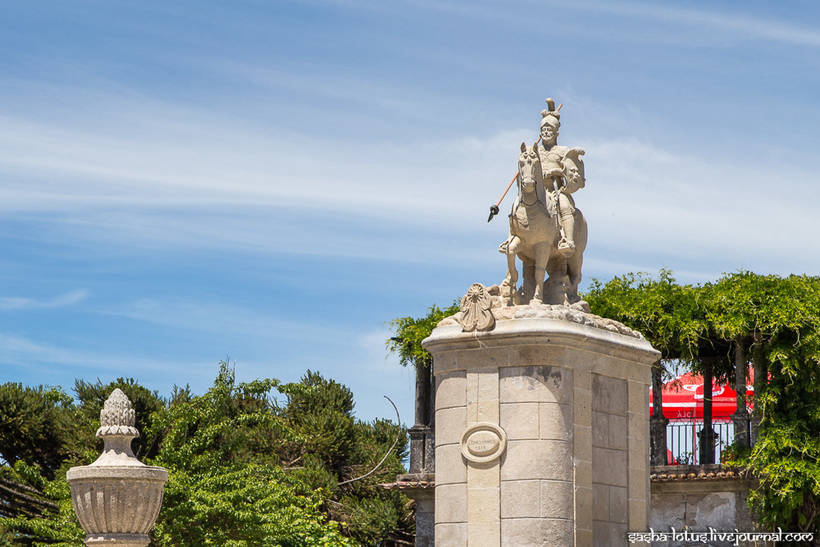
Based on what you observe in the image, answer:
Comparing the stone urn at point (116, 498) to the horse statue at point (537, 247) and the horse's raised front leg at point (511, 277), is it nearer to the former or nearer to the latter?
the horse's raised front leg at point (511, 277)

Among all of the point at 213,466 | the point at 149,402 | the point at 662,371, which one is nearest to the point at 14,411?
the point at 149,402

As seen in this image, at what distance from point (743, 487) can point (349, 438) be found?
46.2 ft

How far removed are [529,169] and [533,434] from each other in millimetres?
2976

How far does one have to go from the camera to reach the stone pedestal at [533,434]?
14922mm

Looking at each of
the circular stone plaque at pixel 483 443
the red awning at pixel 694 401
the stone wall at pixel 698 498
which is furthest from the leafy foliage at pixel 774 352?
the circular stone plaque at pixel 483 443

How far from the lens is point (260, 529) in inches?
1035

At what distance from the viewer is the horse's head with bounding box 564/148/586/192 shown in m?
16.6

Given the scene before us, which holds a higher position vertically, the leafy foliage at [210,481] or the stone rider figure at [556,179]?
the stone rider figure at [556,179]

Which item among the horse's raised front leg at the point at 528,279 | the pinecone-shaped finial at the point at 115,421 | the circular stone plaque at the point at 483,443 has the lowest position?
the circular stone plaque at the point at 483,443

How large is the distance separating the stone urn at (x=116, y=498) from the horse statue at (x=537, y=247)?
445 centimetres

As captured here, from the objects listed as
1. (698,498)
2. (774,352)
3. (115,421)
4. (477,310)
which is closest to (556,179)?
(477,310)

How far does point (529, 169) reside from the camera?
52.5ft

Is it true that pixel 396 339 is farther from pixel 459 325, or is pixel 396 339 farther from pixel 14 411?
pixel 459 325

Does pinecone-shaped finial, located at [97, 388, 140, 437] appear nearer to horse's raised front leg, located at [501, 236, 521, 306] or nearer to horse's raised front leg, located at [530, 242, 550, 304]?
horse's raised front leg, located at [501, 236, 521, 306]
